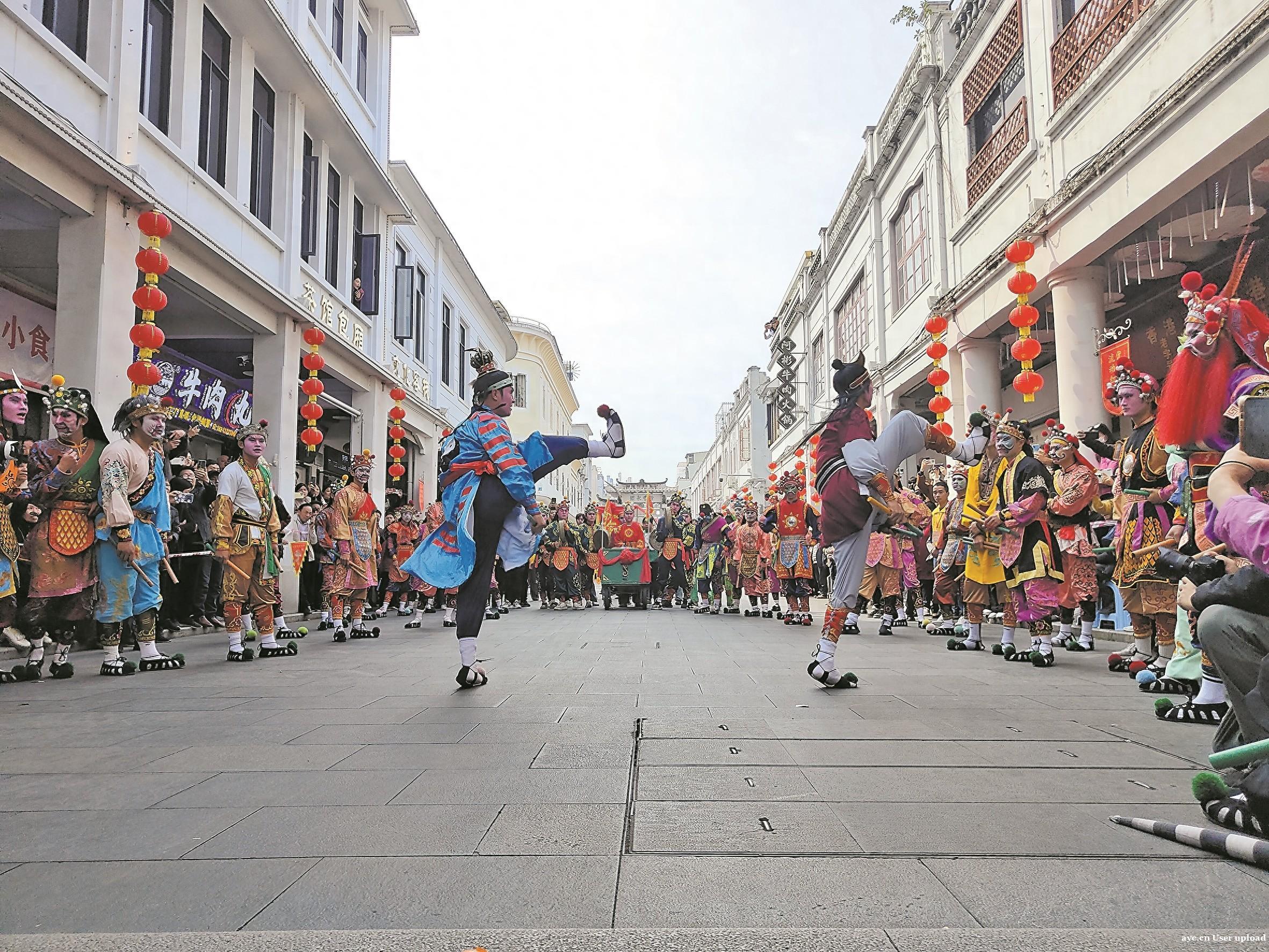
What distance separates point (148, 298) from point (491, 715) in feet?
20.5

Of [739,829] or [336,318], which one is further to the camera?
[336,318]

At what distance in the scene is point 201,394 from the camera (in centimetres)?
1234

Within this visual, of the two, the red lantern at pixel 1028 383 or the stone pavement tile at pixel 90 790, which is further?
the red lantern at pixel 1028 383

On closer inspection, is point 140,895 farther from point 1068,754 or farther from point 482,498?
point 482,498

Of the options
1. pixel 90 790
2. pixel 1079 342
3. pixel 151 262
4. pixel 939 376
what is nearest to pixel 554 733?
pixel 90 790

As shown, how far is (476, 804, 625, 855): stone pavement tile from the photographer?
229 cm

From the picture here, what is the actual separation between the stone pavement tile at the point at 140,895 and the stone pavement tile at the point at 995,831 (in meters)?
1.55

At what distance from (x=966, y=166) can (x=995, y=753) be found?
46.2 ft

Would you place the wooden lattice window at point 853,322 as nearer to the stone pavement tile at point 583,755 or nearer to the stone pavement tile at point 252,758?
the stone pavement tile at point 583,755

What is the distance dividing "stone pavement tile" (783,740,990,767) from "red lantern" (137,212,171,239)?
26.7ft

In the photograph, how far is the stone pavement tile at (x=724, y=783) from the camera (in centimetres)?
280

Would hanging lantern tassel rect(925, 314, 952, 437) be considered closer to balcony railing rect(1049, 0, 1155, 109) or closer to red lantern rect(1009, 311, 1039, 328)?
red lantern rect(1009, 311, 1039, 328)

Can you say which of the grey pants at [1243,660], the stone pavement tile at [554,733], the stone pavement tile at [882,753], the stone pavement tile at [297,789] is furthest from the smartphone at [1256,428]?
the stone pavement tile at [297,789]

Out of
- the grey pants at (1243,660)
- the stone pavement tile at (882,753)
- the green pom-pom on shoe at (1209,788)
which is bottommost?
the stone pavement tile at (882,753)
